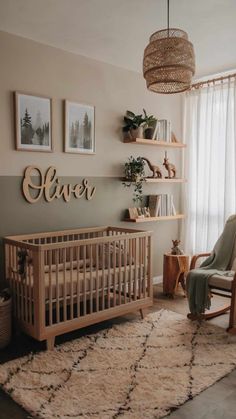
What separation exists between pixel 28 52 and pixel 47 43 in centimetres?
22

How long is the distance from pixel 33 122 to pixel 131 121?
121 centimetres

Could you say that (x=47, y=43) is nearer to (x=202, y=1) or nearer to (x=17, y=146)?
(x=17, y=146)

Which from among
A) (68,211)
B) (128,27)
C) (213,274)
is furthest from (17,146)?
(213,274)

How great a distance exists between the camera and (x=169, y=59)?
230 centimetres

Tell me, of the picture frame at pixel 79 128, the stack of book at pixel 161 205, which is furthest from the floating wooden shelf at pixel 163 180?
the picture frame at pixel 79 128

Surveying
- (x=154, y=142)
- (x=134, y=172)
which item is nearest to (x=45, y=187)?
(x=134, y=172)

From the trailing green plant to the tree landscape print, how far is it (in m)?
1.00

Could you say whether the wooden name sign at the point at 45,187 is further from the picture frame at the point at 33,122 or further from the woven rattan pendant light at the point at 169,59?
the woven rattan pendant light at the point at 169,59

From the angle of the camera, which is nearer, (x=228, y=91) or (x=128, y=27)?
(x=128, y=27)

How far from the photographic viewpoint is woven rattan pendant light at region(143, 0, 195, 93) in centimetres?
229

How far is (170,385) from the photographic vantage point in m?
2.18

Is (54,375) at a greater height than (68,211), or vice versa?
(68,211)

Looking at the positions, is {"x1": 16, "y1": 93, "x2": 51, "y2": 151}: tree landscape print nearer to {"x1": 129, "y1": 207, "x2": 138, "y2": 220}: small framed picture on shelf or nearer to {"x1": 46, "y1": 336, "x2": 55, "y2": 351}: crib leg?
{"x1": 129, "y1": 207, "x2": 138, "y2": 220}: small framed picture on shelf

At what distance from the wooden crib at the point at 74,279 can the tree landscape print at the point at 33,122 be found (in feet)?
2.77
